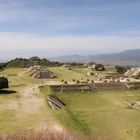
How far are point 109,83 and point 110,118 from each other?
23.5m

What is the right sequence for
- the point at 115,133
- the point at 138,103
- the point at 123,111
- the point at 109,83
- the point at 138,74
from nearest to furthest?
the point at 115,133 → the point at 123,111 → the point at 138,103 → the point at 109,83 → the point at 138,74

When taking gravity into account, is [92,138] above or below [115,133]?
above

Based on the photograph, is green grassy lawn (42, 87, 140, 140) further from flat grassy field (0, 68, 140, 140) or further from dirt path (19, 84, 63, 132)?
dirt path (19, 84, 63, 132)

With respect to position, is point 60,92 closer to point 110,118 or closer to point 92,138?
point 110,118

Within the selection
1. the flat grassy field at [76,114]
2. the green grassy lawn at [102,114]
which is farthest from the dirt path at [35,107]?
the green grassy lawn at [102,114]

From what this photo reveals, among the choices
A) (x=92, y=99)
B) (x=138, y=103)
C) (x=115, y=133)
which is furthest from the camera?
(x=92, y=99)

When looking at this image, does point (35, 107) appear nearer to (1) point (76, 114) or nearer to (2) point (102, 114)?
(1) point (76, 114)

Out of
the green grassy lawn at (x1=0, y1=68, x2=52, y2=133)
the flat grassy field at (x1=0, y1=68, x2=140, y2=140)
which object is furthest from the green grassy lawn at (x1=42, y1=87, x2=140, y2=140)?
the green grassy lawn at (x1=0, y1=68, x2=52, y2=133)

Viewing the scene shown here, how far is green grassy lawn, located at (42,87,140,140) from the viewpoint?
2942 cm

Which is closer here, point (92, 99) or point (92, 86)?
point (92, 99)

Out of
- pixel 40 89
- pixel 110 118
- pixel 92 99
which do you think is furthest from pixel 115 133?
pixel 40 89

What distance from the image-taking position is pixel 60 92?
5312cm

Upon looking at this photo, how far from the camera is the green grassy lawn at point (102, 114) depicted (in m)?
29.4

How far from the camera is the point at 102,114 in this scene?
36.8 m
